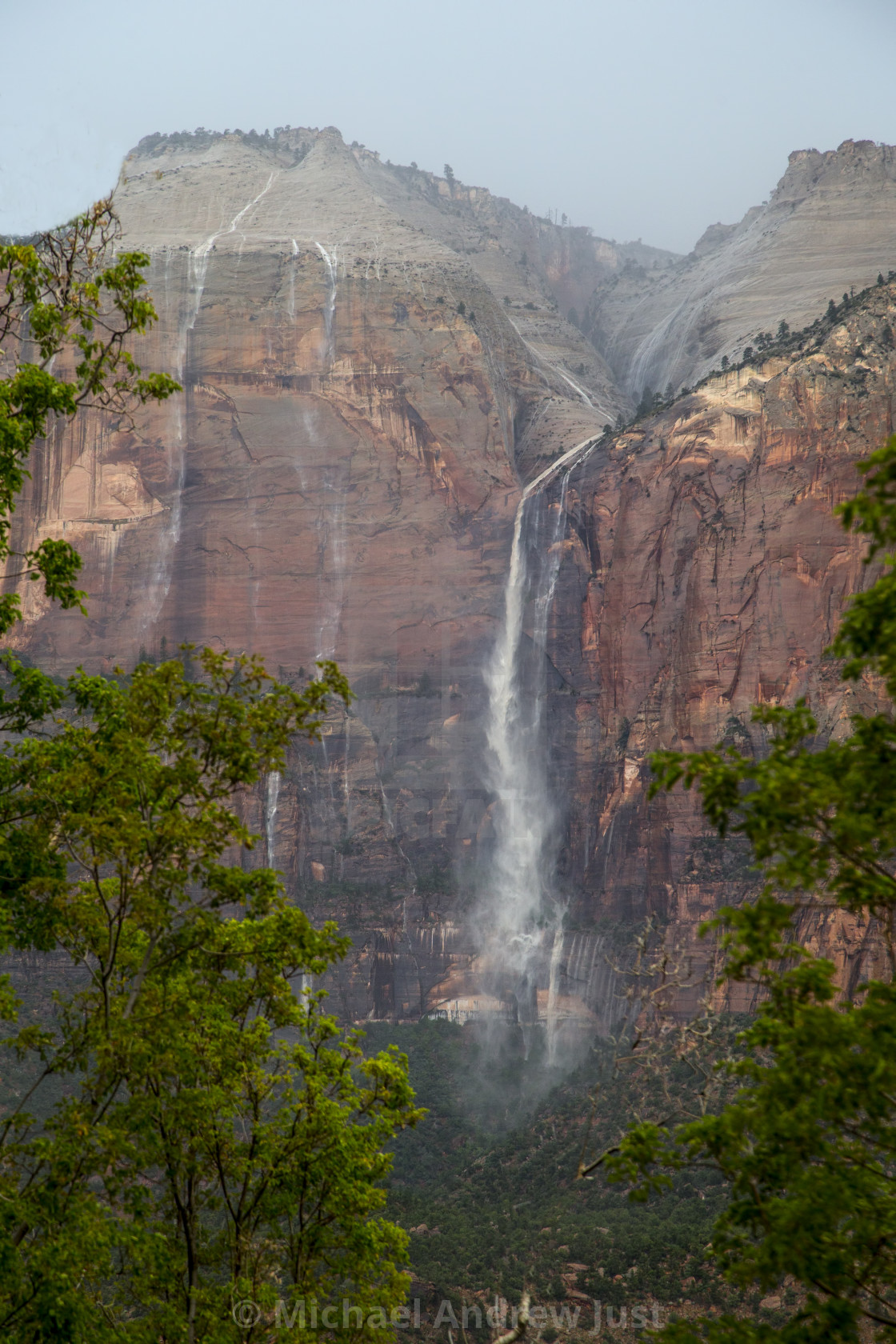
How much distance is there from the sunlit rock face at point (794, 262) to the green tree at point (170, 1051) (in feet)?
227

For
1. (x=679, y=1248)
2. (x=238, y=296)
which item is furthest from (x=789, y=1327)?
(x=238, y=296)

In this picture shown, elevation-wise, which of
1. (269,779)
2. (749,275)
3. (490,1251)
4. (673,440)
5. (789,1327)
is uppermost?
(749,275)

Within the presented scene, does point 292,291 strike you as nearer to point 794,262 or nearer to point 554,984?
point 794,262

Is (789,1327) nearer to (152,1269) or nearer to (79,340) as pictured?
(152,1269)

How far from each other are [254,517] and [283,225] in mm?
27038

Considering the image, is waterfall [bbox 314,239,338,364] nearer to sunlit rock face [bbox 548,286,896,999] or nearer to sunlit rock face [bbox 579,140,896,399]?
sunlit rock face [bbox 548,286,896,999]

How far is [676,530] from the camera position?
5850 centimetres

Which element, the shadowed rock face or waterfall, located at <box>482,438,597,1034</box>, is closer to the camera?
the shadowed rock face

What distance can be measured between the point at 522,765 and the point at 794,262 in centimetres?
4533

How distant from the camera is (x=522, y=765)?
208 feet

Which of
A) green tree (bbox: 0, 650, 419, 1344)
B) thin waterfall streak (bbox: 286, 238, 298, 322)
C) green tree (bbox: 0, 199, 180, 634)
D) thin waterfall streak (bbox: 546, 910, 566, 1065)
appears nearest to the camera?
green tree (bbox: 0, 650, 419, 1344)

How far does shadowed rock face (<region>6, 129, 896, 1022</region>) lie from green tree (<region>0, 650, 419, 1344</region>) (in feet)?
143

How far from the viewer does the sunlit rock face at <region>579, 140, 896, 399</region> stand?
76.1 metres

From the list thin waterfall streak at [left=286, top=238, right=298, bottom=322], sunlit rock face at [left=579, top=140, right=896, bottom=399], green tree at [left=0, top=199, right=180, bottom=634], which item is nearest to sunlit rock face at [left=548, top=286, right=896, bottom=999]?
sunlit rock face at [left=579, top=140, right=896, bottom=399]
